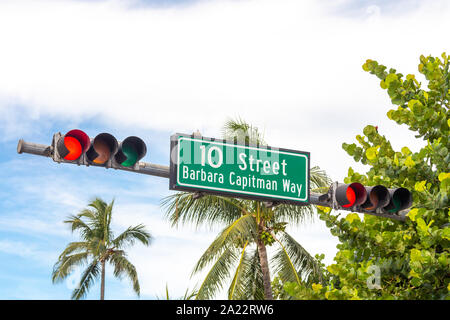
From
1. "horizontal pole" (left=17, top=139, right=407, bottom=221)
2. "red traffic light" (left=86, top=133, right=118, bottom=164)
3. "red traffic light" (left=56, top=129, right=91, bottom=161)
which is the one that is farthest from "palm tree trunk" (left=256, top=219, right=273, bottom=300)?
"red traffic light" (left=56, top=129, right=91, bottom=161)

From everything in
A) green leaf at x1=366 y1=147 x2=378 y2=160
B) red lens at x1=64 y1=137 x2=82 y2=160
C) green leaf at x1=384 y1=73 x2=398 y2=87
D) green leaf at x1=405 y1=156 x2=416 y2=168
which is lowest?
red lens at x1=64 y1=137 x2=82 y2=160

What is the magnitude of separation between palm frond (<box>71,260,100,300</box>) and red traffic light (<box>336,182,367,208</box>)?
2765 centimetres

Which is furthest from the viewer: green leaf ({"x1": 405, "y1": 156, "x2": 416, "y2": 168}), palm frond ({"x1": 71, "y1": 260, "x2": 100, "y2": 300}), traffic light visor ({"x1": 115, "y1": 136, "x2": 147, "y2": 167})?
palm frond ({"x1": 71, "y1": 260, "x2": 100, "y2": 300})

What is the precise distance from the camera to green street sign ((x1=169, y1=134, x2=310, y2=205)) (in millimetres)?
8039

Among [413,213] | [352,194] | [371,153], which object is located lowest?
[413,213]

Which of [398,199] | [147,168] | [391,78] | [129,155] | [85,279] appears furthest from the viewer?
[85,279]

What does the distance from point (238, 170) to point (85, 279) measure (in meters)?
28.2

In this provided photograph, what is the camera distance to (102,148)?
7.51 meters

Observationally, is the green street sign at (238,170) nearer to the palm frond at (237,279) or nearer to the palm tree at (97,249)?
the palm frond at (237,279)

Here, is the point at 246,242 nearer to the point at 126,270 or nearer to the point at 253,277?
the point at 253,277

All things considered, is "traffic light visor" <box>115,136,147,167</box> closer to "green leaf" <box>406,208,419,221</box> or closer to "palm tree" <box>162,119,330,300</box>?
"green leaf" <box>406,208,419,221</box>

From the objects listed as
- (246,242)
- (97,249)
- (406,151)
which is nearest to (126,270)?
(97,249)

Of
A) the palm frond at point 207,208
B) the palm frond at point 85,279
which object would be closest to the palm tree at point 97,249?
the palm frond at point 85,279

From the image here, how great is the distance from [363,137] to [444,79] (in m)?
1.64
